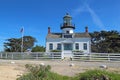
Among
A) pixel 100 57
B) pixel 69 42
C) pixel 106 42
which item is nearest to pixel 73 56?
pixel 100 57

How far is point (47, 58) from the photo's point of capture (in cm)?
2656

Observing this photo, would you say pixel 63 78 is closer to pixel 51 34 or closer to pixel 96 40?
pixel 51 34

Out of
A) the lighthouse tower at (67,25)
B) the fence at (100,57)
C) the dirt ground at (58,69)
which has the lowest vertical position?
the dirt ground at (58,69)

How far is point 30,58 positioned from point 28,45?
1250 inches

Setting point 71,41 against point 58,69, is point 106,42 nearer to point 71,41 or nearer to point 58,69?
point 71,41

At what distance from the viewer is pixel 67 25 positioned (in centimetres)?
4262

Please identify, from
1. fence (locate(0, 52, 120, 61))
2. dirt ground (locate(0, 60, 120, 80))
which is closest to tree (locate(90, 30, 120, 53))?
fence (locate(0, 52, 120, 61))

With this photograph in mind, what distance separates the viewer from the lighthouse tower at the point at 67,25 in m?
42.6

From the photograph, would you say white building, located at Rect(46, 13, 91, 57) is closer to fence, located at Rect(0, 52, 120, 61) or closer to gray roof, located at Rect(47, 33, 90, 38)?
gray roof, located at Rect(47, 33, 90, 38)

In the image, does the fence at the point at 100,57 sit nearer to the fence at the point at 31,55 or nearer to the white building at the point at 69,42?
the fence at the point at 31,55

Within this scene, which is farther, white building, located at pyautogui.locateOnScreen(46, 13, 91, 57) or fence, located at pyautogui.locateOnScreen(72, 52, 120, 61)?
white building, located at pyautogui.locateOnScreen(46, 13, 91, 57)

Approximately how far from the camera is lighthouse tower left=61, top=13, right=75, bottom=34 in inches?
1677

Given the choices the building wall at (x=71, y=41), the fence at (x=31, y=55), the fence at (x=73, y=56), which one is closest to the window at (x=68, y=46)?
the building wall at (x=71, y=41)

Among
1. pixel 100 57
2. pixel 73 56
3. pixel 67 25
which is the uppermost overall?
pixel 67 25
